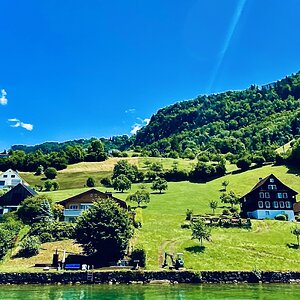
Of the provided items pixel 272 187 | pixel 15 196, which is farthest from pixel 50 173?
pixel 272 187

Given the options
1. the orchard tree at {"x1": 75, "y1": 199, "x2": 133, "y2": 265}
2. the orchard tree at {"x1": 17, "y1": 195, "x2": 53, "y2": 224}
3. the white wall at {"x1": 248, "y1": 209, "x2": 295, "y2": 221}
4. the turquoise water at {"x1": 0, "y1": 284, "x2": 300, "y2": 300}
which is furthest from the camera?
the white wall at {"x1": 248, "y1": 209, "x2": 295, "y2": 221}

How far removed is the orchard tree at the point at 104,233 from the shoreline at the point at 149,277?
560 cm

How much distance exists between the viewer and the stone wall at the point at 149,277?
43781mm

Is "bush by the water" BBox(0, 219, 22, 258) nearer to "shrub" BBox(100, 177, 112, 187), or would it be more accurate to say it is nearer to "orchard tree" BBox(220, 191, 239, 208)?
"orchard tree" BBox(220, 191, 239, 208)

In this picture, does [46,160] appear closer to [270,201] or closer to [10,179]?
[10,179]

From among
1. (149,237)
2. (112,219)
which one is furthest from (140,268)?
(149,237)

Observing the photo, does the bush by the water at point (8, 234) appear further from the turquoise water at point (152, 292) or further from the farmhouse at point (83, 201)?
the farmhouse at point (83, 201)

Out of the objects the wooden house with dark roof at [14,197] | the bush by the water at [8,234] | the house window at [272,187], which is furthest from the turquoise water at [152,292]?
the house window at [272,187]

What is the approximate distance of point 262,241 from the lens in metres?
58.5

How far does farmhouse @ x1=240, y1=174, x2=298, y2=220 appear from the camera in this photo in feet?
270

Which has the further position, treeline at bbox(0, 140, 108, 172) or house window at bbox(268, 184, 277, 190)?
treeline at bbox(0, 140, 108, 172)

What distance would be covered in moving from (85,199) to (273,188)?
41874 mm

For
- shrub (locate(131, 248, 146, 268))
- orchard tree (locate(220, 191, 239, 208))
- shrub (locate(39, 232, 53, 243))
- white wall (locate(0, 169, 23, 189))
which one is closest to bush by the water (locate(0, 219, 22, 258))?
shrub (locate(39, 232, 53, 243))

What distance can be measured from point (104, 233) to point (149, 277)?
29.8ft
